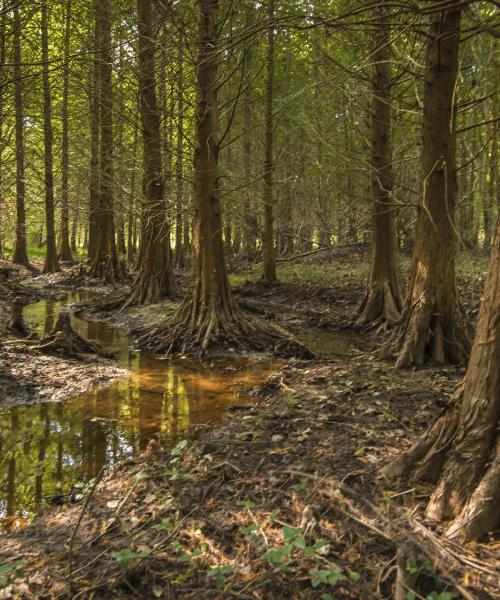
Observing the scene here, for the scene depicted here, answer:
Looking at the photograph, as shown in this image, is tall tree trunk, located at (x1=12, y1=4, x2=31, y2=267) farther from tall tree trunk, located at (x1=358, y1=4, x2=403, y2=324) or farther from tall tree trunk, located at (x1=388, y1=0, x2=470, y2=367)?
tall tree trunk, located at (x1=388, y1=0, x2=470, y2=367)

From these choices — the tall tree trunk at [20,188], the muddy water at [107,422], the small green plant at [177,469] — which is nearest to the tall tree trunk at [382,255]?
the muddy water at [107,422]

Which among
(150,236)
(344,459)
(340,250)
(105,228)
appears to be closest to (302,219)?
(340,250)

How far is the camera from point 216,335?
34.1 ft

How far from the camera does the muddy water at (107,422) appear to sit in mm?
5004

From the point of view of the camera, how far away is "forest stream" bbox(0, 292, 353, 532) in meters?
4.95

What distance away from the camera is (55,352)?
9.22 metres

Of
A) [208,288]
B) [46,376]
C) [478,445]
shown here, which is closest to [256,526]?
[478,445]

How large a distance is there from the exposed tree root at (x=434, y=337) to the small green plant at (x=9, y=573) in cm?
570

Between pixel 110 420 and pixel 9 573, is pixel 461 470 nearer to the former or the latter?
pixel 9 573

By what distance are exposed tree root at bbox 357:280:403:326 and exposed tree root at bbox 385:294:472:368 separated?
3705mm

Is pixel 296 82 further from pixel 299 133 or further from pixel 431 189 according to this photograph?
pixel 431 189

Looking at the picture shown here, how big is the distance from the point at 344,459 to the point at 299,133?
66.3 feet

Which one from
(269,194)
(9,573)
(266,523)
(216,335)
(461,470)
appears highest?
(269,194)

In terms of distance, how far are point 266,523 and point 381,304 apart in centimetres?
883
